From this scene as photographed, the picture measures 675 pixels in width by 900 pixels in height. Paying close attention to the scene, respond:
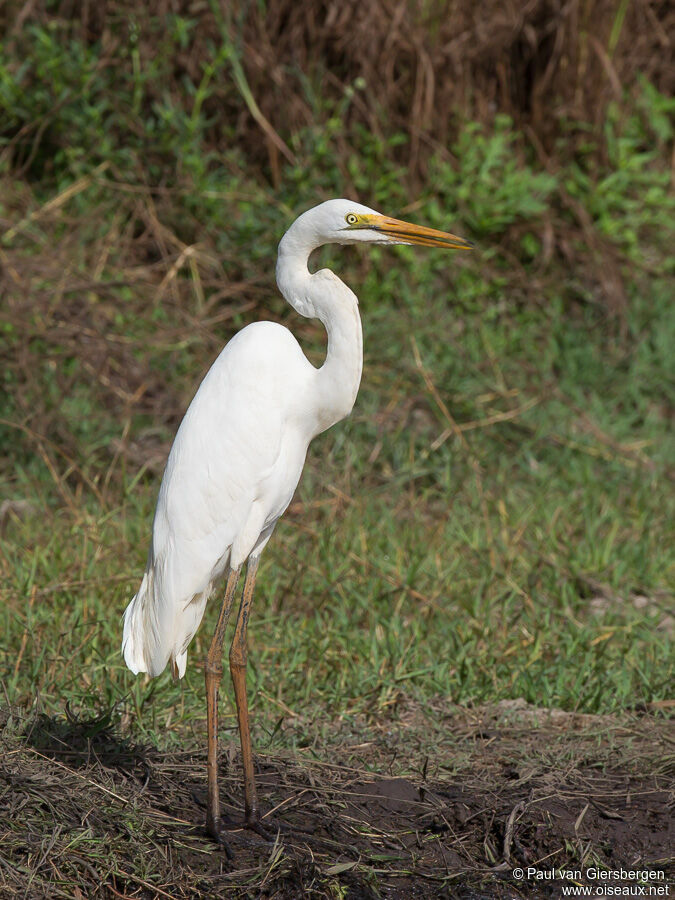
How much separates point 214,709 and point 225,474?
22.1 inches

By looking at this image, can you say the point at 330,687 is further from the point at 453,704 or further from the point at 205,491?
the point at 205,491

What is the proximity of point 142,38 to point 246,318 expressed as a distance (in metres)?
1.54

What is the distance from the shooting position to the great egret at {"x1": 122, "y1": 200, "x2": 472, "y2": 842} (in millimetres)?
2615

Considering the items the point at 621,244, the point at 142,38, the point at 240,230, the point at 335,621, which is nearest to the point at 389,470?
the point at 335,621

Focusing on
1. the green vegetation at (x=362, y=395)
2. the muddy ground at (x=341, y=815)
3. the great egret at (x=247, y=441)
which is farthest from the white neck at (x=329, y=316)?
the green vegetation at (x=362, y=395)

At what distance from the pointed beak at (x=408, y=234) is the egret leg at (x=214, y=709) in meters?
0.88

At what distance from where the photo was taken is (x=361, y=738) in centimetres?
320

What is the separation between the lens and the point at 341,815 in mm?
2684

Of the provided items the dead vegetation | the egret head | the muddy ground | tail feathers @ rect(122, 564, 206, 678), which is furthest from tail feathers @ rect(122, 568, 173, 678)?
the dead vegetation

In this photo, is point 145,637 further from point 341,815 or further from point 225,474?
point 341,815

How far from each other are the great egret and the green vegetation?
465mm

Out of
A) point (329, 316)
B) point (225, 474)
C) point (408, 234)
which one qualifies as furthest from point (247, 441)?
point (408, 234)

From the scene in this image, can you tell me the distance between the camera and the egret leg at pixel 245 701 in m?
2.62

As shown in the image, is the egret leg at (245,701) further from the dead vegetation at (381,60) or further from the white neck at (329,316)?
the dead vegetation at (381,60)
